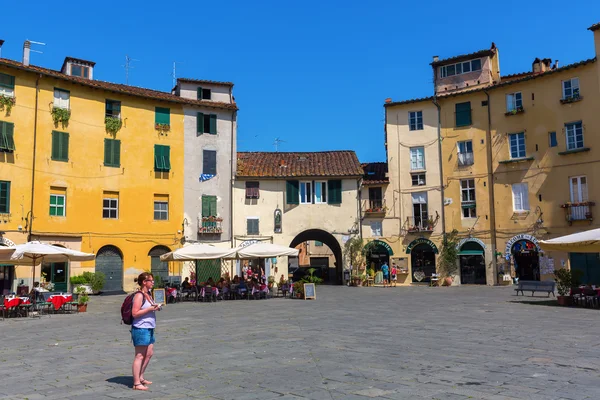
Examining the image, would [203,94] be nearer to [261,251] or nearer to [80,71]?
[80,71]

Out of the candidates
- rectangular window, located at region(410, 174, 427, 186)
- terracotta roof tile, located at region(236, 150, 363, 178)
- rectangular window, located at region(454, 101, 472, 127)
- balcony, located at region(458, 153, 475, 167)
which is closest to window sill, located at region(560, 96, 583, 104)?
rectangular window, located at region(454, 101, 472, 127)

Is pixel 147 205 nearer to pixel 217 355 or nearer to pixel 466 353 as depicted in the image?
pixel 217 355

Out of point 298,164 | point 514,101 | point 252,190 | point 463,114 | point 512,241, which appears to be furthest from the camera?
point 298,164

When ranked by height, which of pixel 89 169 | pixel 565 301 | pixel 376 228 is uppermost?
pixel 89 169

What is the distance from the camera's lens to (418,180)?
35812 mm

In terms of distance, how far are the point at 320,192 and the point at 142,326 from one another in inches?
1153

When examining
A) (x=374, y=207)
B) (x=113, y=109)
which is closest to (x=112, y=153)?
(x=113, y=109)

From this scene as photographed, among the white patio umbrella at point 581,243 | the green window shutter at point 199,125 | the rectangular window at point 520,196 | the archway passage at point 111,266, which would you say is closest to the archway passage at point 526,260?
the rectangular window at point 520,196

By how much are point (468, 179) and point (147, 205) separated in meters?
19.9

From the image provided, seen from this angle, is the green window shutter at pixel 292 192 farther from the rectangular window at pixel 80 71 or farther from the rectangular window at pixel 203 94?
the rectangular window at pixel 80 71

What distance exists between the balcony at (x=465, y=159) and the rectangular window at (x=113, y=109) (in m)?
21.2

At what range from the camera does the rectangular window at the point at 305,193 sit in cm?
3594

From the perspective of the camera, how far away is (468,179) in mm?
34312

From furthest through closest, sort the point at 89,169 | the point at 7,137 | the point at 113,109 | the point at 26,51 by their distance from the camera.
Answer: the point at 113,109 < the point at 89,169 < the point at 26,51 < the point at 7,137
